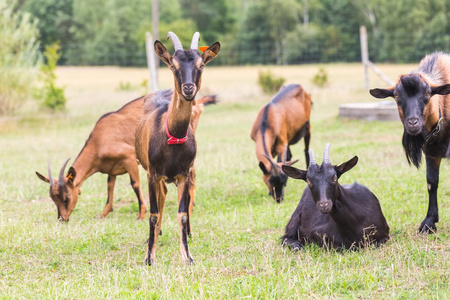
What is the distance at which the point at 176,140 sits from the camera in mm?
6570

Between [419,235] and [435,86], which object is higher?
[435,86]

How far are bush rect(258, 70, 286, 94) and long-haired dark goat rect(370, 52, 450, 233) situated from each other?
62.5ft

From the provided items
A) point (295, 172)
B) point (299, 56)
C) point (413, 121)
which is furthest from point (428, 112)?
point (299, 56)

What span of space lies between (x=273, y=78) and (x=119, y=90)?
801 cm

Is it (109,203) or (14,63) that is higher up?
(14,63)

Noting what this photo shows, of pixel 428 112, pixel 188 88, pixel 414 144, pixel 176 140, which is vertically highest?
pixel 188 88

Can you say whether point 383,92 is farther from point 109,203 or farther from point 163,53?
point 109,203

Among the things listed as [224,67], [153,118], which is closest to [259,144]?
[153,118]

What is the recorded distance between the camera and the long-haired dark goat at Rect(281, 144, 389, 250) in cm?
627

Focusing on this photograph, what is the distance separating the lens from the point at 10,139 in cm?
1808

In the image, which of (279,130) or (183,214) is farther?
(279,130)

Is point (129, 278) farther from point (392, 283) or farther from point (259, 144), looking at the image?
point (259, 144)

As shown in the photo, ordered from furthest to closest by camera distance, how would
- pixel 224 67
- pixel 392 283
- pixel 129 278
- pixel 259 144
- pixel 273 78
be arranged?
pixel 224 67 < pixel 273 78 < pixel 259 144 < pixel 129 278 < pixel 392 283

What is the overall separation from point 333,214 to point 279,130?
4.50 m
